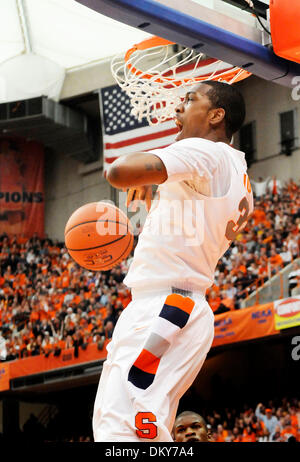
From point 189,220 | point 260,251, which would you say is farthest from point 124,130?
point 189,220

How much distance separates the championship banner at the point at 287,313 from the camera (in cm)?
1238

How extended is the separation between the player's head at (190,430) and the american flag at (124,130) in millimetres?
9239

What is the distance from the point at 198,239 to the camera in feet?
8.92

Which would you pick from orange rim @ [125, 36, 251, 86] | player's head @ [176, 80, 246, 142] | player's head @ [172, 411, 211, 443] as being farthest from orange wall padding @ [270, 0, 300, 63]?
player's head @ [172, 411, 211, 443]

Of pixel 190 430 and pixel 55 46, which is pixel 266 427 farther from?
pixel 55 46

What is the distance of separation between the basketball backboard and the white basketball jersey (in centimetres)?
107

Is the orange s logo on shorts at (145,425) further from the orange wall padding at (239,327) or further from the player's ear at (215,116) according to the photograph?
the orange wall padding at (239,327)

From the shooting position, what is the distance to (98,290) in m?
17.1

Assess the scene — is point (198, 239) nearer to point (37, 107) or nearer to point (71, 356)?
point (71, 356)

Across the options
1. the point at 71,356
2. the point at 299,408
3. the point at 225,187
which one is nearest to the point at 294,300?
the point at 299,408

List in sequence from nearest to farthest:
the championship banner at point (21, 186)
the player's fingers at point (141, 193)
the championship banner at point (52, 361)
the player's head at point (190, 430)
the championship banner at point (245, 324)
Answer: the player's fingers at point (141, 193)
the player's head at point (190, 430)
the championship banner at point (245, 324)
the championship banner at point (52, 361)
the championship banner at point (21, 186)

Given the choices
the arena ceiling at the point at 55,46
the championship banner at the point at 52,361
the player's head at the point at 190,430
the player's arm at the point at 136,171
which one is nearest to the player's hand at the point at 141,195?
the player's arm at the point at 136,171

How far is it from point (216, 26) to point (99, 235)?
1379 millimetres

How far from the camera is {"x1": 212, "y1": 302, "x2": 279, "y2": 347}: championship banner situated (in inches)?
508
